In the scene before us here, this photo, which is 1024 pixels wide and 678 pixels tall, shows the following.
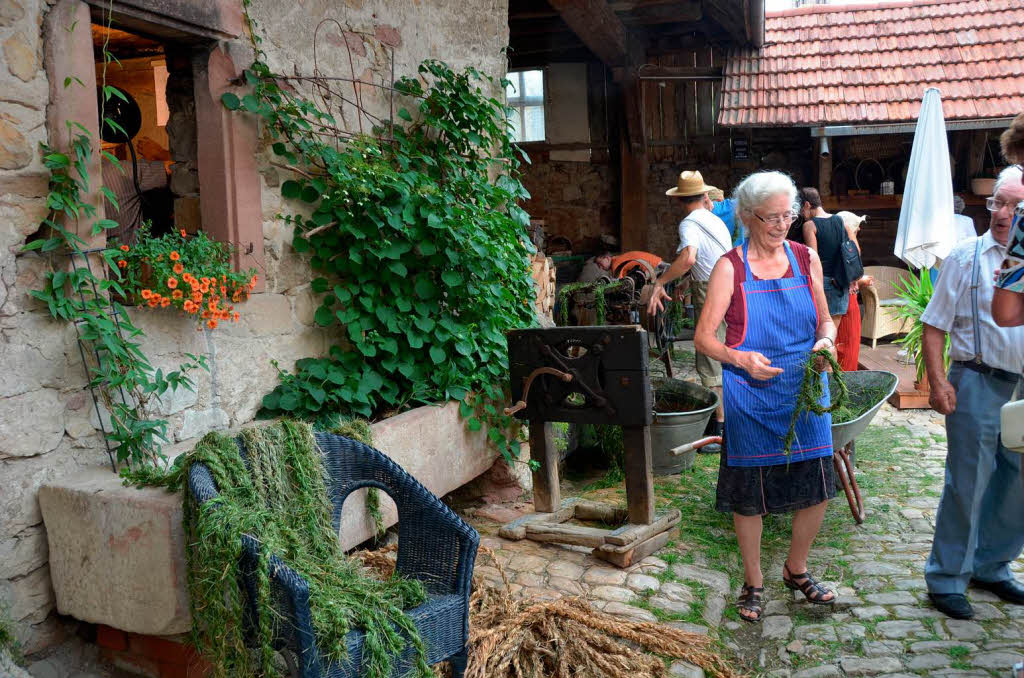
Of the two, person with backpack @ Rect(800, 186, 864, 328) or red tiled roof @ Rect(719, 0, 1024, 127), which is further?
red tiled roof @ Rect(719, 0, 1024, 127)

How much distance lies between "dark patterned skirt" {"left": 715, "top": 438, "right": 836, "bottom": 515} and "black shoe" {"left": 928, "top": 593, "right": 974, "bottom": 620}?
2.32 feet

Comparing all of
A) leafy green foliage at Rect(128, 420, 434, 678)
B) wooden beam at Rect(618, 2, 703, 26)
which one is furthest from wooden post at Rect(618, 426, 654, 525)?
wooden beam at Rect(618, 2, 703, 26)

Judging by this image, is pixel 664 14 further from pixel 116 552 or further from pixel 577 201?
pixel 116 552

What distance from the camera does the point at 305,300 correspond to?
454cm

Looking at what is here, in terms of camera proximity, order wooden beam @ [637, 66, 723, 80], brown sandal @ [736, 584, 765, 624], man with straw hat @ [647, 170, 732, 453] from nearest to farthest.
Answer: brown sandal @ [736, 584, 765, 624], man with straw hat @ [647, 170, 732, 453], wooden beam @ [637, 66, 723, 80]

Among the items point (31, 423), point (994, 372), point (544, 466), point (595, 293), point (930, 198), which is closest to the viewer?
point (31, 423)

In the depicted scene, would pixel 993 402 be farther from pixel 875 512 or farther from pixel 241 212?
pixel 241 212

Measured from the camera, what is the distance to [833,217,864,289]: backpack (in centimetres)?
667

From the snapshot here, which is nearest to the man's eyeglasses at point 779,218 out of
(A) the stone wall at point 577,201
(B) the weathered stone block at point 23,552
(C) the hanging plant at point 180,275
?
(C) the hanging plant at point 180,275

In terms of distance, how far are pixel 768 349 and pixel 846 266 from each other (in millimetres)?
3431

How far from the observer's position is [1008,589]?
12.9ft

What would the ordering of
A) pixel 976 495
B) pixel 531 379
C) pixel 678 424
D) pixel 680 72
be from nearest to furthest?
1. pixel 976 495
2. pixel 531 379
3. pixel 678 424
4. pixel 680 72

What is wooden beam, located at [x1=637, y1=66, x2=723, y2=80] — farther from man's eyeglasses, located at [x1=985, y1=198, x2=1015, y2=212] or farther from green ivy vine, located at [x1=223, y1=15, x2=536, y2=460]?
man's eyeglasses, located at [x1=985, y1=198, x2=1015, y2=212]

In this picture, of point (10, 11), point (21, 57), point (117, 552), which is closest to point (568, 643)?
point (117, 552)
